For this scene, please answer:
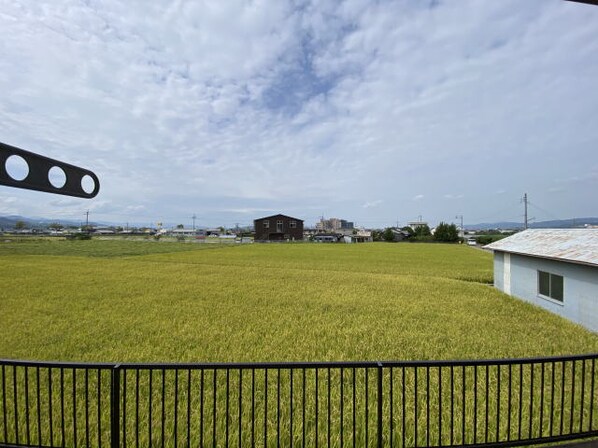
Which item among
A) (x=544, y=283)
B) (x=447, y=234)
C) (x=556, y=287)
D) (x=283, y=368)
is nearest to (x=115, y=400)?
(x=283, y=368)

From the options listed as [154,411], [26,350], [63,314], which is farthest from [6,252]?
[154,411]

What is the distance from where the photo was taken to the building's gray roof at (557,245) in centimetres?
909

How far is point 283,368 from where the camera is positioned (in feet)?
9.04

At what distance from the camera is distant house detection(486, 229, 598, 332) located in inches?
341

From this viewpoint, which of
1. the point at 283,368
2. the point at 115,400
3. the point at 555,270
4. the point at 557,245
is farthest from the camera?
the point at 557,245

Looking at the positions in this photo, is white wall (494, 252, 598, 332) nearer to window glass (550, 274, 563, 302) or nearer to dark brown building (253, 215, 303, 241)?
window glass (550, 274, 563, 302)

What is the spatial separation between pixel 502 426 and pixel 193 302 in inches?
380

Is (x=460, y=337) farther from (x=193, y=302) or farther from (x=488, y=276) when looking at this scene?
(x=488, y=276)

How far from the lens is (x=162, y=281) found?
16.0 meters

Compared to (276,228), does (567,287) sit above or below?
below

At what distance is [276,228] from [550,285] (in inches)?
2145

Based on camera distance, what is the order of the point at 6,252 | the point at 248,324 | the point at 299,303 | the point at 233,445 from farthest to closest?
the point at 6,252, the point at 299,303, the point at 248,324, the point at 233,445

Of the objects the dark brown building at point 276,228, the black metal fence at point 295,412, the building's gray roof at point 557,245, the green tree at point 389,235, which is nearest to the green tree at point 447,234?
the green tree at point 389,235

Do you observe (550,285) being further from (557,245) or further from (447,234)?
(447,234)
